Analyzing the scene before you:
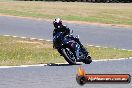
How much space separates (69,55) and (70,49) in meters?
0.23

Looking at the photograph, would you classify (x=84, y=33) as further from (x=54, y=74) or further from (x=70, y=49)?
(x=54, y=74)

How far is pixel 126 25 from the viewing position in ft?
Answer: 114

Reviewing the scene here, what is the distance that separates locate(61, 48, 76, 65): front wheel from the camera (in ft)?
48.1

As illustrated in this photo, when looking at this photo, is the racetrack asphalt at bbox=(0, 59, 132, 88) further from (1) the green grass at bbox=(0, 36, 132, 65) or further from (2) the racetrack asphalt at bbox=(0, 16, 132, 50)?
(2) the racetrack asphalt at bbox=(0, 16, 132, 50)

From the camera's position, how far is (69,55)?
48.8 feet

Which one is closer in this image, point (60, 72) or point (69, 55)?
point (60, 72)

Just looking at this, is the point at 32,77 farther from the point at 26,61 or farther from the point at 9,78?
the point at 26,61

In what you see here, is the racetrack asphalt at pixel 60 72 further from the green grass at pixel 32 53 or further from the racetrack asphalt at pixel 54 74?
the green grass at pixel 32 53

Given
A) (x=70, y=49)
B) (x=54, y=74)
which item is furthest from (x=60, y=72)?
(x=70, y=49)

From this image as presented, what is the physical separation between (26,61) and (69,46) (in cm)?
148

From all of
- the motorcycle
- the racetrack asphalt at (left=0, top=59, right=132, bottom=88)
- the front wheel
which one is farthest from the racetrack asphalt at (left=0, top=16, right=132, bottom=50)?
the racetrack asphalt at (left=0, top=59, right=132, bottom=88)

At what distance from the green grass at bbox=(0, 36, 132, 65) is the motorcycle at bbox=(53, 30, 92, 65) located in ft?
2.74

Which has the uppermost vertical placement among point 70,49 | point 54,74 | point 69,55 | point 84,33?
point 70,49

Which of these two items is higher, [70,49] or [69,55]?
[70,49]
